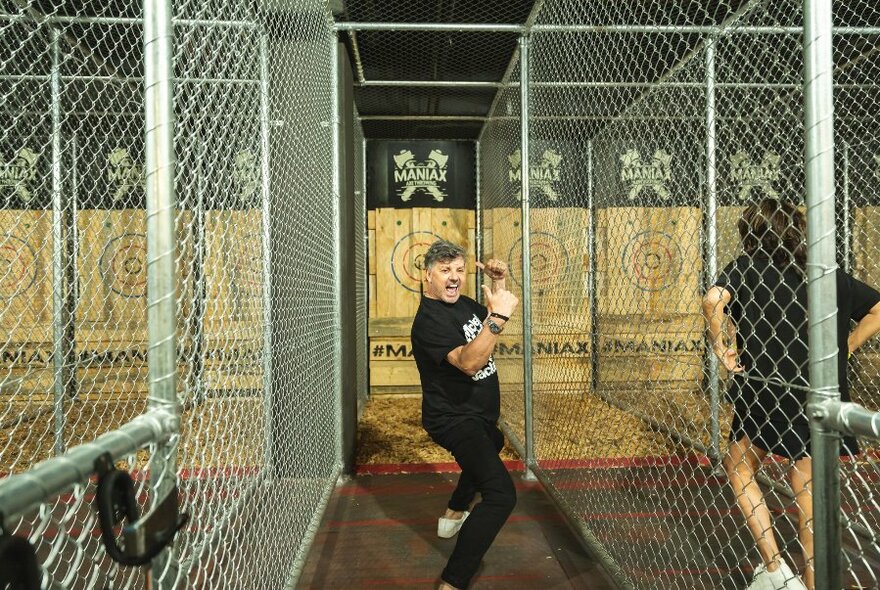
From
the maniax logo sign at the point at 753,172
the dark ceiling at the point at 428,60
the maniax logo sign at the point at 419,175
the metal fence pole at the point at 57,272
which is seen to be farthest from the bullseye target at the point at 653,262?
the metal fence pole at the point at 57,272

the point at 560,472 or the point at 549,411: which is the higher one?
the point at 549,411

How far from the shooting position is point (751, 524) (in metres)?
2.12

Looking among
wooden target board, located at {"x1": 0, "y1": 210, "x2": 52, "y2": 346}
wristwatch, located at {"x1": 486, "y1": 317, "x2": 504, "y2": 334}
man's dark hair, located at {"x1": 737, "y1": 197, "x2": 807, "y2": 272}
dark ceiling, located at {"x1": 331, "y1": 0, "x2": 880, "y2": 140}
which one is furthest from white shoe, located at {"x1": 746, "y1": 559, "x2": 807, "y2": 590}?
wooden target board, located at {"x1": 0, "y1": 210, "x2": 52, "y2": 346}

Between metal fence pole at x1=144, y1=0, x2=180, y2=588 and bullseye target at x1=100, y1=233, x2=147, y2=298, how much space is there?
4743mm

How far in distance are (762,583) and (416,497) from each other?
79.4 inches

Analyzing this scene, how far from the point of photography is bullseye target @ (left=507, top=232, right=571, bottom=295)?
3727 mm

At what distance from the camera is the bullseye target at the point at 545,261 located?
3.73m

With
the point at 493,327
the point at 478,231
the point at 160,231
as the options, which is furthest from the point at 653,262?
the point at 160,231

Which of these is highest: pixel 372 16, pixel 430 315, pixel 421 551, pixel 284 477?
pixel 372 16

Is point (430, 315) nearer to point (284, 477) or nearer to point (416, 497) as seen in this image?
point (284, 477)

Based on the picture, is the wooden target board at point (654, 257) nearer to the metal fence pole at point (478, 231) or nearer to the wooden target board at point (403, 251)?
the metal fence pole at point (478, 231)

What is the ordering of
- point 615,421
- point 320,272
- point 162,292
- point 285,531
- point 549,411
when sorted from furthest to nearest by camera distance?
point 615,421 < point 549,411 < point 320,272 < point 285,531 < point 162,292

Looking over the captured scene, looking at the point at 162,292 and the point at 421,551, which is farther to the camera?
the point at 421,551

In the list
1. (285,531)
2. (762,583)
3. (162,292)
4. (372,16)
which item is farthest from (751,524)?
(372,16)
